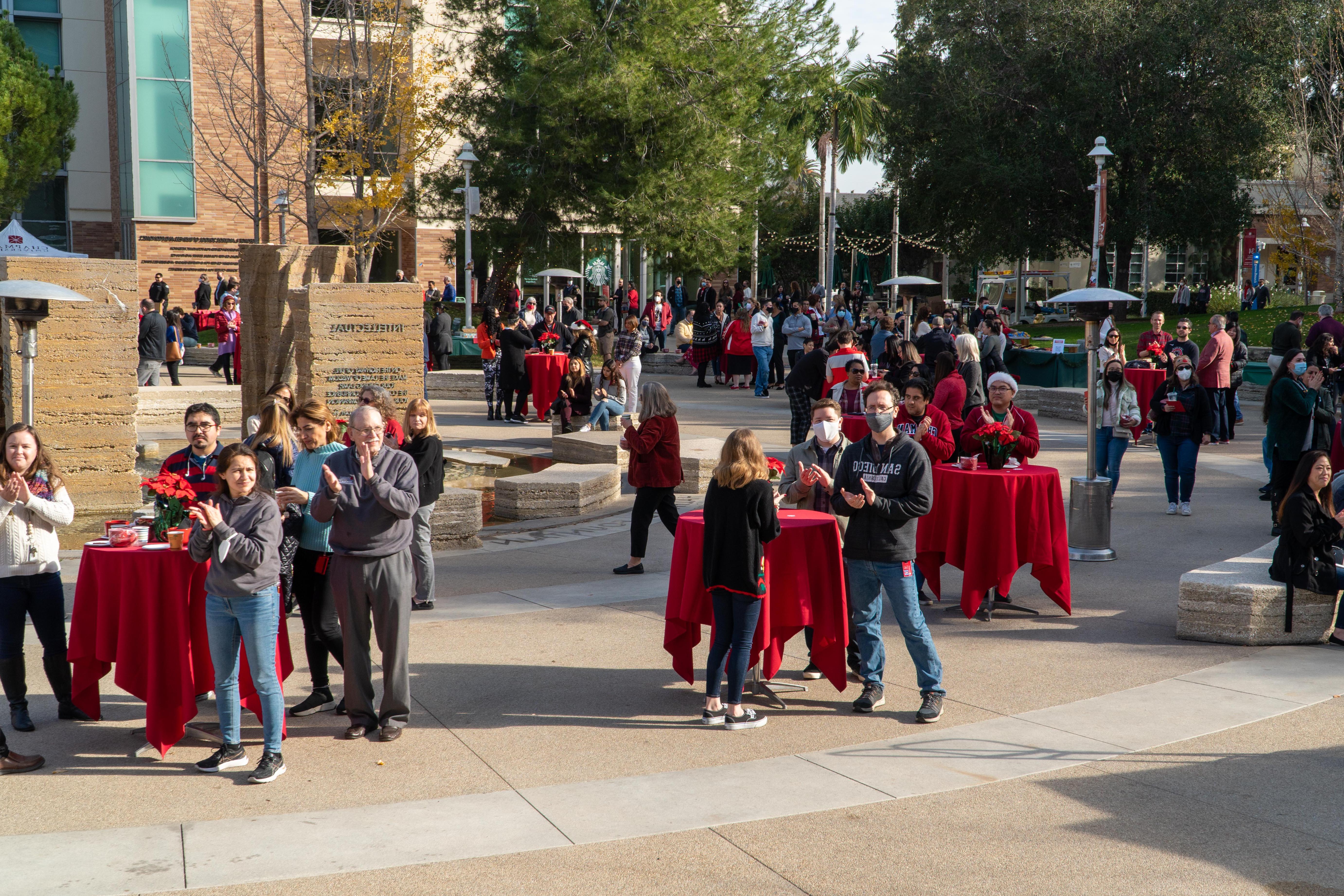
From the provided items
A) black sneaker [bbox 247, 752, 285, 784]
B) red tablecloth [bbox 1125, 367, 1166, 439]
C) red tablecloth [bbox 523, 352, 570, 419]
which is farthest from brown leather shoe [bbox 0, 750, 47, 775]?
red tablecloth [bbox 1125, 367, 1166, 439]

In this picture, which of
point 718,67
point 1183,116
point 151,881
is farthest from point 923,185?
point 151,881

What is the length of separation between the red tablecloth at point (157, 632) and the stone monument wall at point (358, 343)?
6.07m

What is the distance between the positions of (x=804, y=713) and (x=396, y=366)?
7.31 metres

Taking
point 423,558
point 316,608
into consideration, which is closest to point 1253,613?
point 423,558

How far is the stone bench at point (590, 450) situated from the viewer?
15.8 m

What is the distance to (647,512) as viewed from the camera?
1029cm

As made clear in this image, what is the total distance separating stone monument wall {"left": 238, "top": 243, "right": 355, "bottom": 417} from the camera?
629 inches

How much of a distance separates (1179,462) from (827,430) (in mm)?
7075

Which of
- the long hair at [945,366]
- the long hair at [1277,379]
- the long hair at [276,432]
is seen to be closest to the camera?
the long hair at [276,432]

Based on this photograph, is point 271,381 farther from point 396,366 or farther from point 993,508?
point 993,508

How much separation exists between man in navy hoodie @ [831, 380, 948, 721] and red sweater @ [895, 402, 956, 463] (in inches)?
98.2

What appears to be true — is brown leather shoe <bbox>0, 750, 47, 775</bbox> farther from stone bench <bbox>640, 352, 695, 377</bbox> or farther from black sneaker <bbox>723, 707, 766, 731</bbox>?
stone bench <bbox>640, 352, 695, 377</bbox>

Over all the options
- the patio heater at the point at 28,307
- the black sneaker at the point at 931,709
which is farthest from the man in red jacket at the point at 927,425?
the patio heater at the point at 28,307

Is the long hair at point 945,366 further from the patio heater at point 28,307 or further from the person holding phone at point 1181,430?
the patio heater at point 28,307
